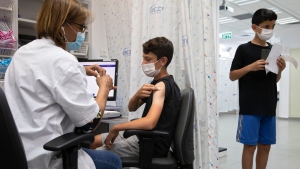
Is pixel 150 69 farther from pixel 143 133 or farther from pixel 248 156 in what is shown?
pixel 248 156

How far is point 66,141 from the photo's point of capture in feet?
2.91

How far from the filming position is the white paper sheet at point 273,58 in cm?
185

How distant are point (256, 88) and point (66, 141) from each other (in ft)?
4.93

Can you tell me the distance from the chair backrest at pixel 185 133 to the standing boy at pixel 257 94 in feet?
2.09

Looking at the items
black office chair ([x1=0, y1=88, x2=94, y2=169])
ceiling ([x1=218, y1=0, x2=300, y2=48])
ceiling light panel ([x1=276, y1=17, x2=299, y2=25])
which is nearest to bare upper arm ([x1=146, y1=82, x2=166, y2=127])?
black office chair ([x1=0, y1=88, x2=94, y2=169])

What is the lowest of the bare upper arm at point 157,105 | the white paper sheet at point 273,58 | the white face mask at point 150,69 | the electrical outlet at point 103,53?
the bare upper arm at point 157,105

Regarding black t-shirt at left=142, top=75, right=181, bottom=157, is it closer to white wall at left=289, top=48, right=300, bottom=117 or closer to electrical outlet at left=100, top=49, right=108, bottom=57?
electrical outlet at left=100, top=49, right=108, bottom=57

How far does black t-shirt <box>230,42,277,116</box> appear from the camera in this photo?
6.23ft

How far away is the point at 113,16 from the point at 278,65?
1.65m

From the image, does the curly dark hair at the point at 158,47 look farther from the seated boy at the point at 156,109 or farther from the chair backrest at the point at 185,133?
the chair backrest at the point at 185,133

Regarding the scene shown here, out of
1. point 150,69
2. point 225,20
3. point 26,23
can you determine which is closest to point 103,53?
point 26,23

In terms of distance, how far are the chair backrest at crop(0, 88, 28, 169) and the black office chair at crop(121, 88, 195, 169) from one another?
57 centimetres

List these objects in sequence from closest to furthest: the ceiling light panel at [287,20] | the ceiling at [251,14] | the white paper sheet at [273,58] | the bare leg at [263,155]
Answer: the white paper sheet at [273,58] → the bare leg at [263,155] → the ceiling at [251,14] → the ceiling light panel at [287,20]

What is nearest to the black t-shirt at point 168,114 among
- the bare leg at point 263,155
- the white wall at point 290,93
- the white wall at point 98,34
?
the bare leg at point 263,155
